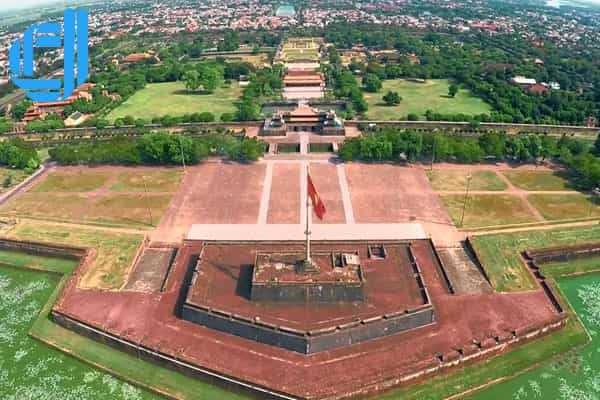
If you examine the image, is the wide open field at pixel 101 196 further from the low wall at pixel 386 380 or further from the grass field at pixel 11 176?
the low wall at pixel 386 380

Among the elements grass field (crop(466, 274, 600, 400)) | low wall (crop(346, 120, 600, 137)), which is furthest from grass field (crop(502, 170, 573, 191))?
grass field (crop(466, 274, 600, 400))

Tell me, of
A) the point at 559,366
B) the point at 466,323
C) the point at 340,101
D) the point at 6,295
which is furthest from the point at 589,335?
the point at 340,101

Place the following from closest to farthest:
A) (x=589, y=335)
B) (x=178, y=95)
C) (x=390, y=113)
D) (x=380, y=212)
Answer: (x=589, y=335) < (x=380, y=212) < (x=390, y=113) < (x=178, y=95)

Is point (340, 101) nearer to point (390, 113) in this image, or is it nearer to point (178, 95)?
point (390, 113)

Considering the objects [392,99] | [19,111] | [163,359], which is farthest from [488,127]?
[19,111]

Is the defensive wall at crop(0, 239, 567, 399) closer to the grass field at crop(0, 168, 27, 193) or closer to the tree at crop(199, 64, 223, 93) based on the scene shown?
the grass field at crop(0, 168, 27, 193)
